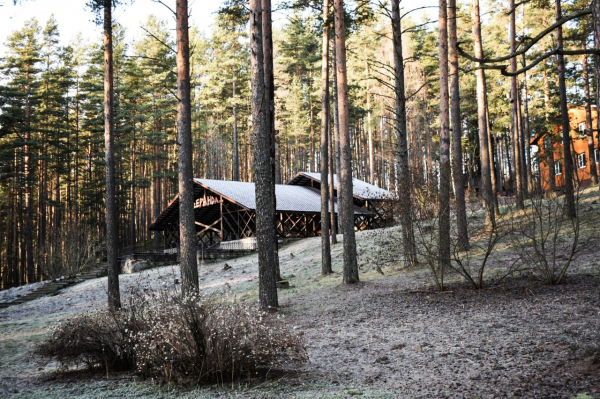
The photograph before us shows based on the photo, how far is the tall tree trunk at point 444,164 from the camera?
925 centimetres

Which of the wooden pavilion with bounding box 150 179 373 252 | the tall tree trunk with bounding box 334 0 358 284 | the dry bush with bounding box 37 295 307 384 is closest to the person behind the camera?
the dry bush with bounding box 37 295 307 384

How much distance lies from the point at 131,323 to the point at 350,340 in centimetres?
316

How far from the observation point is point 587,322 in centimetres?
573

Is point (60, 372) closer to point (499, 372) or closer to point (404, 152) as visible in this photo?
point (499, 372)

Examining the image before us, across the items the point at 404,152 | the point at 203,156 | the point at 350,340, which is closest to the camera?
the point at 350,340

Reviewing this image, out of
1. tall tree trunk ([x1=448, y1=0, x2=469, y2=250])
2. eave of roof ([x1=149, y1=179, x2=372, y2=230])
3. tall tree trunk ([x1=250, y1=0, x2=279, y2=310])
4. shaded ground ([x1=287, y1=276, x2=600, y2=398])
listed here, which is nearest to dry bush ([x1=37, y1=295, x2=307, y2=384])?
shaded ground ([x1=287, y1=276, x2=600, y2=398])

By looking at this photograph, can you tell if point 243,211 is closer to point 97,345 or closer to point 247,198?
point 247,198

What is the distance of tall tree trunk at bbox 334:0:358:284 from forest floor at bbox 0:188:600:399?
0.69 meters

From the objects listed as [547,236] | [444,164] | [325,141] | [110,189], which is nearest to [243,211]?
[325,141]

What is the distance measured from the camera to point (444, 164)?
10.7 m

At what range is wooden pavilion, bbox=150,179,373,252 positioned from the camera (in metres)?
26.8

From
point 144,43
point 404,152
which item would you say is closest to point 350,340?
point 404,152

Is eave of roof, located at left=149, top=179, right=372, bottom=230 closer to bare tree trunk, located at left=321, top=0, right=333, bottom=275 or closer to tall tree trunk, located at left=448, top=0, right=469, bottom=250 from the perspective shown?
bare tree trunk, located at left=321, top=0, right=333, bottom=275

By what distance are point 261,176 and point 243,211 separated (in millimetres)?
20099
